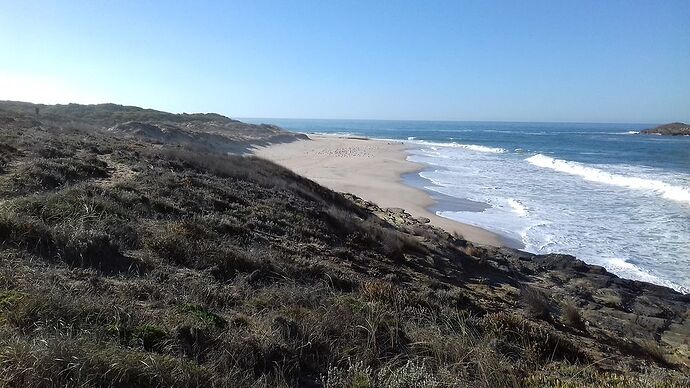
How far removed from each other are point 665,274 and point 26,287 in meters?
13.7

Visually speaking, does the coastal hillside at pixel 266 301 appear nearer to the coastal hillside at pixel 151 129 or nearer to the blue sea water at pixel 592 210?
the blue sea water at pixel 592 210

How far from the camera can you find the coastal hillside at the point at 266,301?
3506mm

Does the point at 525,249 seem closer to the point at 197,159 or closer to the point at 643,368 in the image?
the point at 643,368

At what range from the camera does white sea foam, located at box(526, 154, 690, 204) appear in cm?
2355

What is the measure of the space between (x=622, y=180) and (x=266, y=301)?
1164 inches

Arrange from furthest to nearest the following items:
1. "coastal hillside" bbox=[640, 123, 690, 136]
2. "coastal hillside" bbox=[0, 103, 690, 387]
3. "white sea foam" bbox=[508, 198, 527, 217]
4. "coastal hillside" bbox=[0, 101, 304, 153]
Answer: "coastal hillside" bbox=[640, 123, 690, 136], "coastal hillside" bbox=[0, 101, 304, 153], "white sea foam" bbox=[508, 198, 527, 217], "coastal hillside" bbox=[0, 103, 690, 387]

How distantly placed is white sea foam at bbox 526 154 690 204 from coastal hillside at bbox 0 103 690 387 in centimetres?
1549

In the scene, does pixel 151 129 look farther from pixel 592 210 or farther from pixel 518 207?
pixel 592 210

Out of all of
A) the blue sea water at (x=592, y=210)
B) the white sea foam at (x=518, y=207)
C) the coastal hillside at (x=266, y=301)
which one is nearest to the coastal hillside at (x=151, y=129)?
the blue sea water at (x=592, y=210)

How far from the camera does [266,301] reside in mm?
5059

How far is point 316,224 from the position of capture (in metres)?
10.7

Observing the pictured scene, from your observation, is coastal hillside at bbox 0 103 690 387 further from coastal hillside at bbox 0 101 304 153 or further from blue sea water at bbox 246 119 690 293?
coastal hillside at bbox 0 101 304 153

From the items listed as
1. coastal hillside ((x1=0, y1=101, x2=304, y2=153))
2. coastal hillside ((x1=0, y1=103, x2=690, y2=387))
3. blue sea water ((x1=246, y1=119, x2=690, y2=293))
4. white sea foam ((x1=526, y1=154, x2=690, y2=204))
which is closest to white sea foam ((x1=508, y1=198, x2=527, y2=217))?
blue sea water ((x1=246, y1=119, x2=690, y2=293))

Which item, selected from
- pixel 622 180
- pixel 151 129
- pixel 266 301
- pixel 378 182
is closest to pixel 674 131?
pixel 622 180
